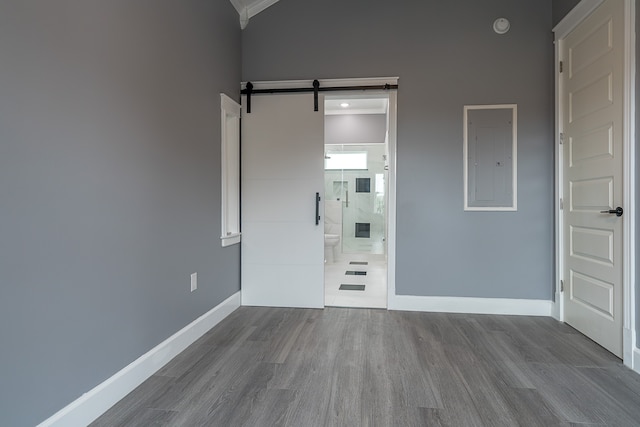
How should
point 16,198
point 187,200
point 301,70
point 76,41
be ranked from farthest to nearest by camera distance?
point 301,70, point 187,200, point 76,41, point 16,198

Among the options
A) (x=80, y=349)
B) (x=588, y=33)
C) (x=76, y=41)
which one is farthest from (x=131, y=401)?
(x=588, y=33)

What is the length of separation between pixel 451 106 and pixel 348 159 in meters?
3.00

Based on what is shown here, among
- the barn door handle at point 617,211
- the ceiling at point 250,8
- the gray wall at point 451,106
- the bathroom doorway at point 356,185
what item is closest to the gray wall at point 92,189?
the ceiling at point 250,8

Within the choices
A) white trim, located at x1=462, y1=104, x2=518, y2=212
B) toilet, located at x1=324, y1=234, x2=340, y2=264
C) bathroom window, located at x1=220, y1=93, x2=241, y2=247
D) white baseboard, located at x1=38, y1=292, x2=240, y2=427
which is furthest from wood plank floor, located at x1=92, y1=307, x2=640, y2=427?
toilet, located at x1=324, y1=234, x2=340, y2=264

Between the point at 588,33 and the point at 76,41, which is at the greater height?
the point at 588,33

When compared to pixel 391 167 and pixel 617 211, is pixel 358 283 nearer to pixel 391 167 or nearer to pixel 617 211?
pixel 391 167

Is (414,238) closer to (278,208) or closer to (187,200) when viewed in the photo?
(278,208)

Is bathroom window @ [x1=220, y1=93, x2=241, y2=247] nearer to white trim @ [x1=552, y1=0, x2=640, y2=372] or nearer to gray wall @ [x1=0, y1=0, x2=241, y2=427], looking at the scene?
gray wall @ [x1=0, y1=0, x2=241, y2=427]

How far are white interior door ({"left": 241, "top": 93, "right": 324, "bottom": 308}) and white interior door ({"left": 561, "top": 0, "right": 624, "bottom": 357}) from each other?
6.76 ft

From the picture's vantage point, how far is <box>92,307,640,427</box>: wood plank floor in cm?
160

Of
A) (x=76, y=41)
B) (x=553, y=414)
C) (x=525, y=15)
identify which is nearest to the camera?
(x=76, y=41)

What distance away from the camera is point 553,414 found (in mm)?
1622

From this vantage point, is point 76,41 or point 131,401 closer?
point 76,41

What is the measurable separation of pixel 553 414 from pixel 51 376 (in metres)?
2.18
